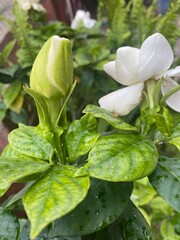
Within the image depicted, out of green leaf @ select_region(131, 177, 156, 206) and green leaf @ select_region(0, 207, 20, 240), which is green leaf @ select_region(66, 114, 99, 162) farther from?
green leaf @ select_region(131, 177, 156, 206)

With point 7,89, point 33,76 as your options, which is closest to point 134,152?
point 33,76

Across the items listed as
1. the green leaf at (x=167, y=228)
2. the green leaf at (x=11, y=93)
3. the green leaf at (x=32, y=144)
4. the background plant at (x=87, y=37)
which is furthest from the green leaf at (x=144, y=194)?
the green leaf at (x=32, y=144)

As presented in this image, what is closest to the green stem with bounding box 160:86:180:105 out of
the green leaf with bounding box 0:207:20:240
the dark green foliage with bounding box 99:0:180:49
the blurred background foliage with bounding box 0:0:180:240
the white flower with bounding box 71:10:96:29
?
the green leaf with bounding box 0:207:20:240

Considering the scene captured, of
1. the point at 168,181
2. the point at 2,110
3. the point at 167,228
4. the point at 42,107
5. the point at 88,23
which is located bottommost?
the point at 167,228

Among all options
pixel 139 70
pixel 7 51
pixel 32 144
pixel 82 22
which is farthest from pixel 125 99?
pixel 82 22

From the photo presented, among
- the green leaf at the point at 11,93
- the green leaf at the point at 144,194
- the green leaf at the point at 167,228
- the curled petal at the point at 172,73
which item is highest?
the curled petal at the point at 172,73

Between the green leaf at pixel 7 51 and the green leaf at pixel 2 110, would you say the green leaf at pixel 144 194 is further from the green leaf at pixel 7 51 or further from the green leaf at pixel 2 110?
the green leaf at pixel 7 51

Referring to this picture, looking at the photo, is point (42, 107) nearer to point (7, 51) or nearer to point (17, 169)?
point (17, 169)
